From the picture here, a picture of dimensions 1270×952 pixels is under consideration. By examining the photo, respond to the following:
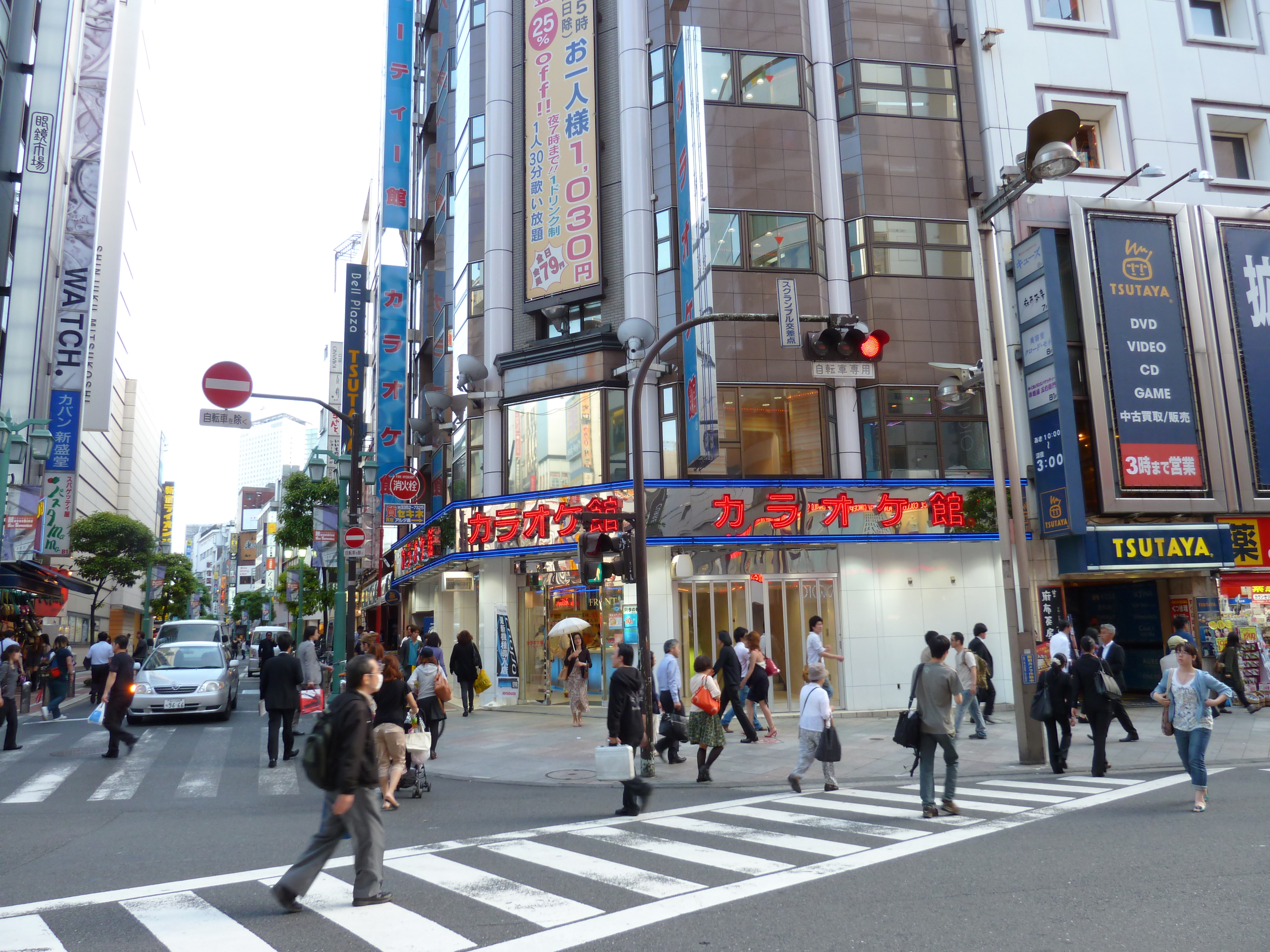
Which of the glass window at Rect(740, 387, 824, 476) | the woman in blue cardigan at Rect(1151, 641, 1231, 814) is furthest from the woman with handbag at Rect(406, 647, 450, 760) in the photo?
the glass window at Rect(740, 387, 824, 476)

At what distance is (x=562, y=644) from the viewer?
75.8 feet

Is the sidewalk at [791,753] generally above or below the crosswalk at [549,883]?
below

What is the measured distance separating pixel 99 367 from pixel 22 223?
10.7m

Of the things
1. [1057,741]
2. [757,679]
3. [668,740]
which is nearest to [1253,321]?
[1057,741]

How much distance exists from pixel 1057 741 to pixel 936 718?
4492 mm

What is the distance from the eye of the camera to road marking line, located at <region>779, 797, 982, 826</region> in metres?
9.13

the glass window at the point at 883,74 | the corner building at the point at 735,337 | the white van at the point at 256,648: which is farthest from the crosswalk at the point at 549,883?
the white van at the point at 256,648

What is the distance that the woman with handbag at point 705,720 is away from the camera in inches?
465

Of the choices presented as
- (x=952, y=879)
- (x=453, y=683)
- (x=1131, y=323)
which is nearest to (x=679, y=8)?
(x=1131, y=323)

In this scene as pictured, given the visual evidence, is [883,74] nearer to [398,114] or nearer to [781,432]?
[781,432]

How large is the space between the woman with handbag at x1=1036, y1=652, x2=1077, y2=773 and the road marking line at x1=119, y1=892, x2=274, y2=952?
394 inches

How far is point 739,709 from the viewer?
1520 cm

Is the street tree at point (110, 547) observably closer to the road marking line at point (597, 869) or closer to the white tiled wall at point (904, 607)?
the white tiled wall at point (904, 607)

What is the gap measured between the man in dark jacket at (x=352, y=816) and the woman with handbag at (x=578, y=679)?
12542 mm
